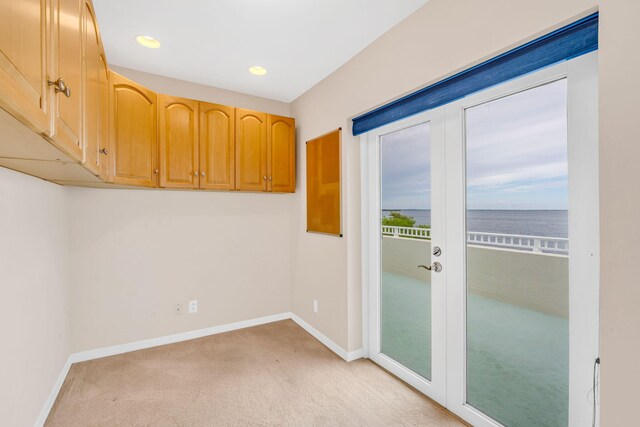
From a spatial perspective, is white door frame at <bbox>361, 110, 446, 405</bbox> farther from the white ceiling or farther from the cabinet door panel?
the cabinet door panel

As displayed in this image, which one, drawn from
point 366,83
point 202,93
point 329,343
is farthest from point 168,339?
point 366,83

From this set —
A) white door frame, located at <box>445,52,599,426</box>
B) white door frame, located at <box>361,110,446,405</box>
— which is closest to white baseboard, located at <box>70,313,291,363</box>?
white door frame, located at <box>361,110,446,405</box>

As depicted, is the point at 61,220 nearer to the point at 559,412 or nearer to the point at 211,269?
the point at 211,269

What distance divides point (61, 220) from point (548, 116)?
335 centimetres

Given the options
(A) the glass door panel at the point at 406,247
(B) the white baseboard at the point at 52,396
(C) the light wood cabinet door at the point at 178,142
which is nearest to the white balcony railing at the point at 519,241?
(A) the glass door panel at the point at 406,247

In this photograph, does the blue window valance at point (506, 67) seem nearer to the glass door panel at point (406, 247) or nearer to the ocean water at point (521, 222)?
the glass door panel at point (406, 247)

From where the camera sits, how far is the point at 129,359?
260cm

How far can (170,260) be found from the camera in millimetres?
2941

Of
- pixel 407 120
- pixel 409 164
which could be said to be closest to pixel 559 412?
pixel 409 164

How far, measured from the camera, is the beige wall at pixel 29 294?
1446mm

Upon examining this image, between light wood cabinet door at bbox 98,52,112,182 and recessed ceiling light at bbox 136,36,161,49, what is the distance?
354 millimetres

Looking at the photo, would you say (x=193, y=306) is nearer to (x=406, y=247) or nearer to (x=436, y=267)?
(x=406, y=247)

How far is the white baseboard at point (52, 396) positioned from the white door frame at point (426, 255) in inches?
89.3

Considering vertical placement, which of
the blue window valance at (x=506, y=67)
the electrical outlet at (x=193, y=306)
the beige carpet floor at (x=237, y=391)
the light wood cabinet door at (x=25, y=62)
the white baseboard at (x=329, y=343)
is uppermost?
the blue window valance at (x=506, y=67)
